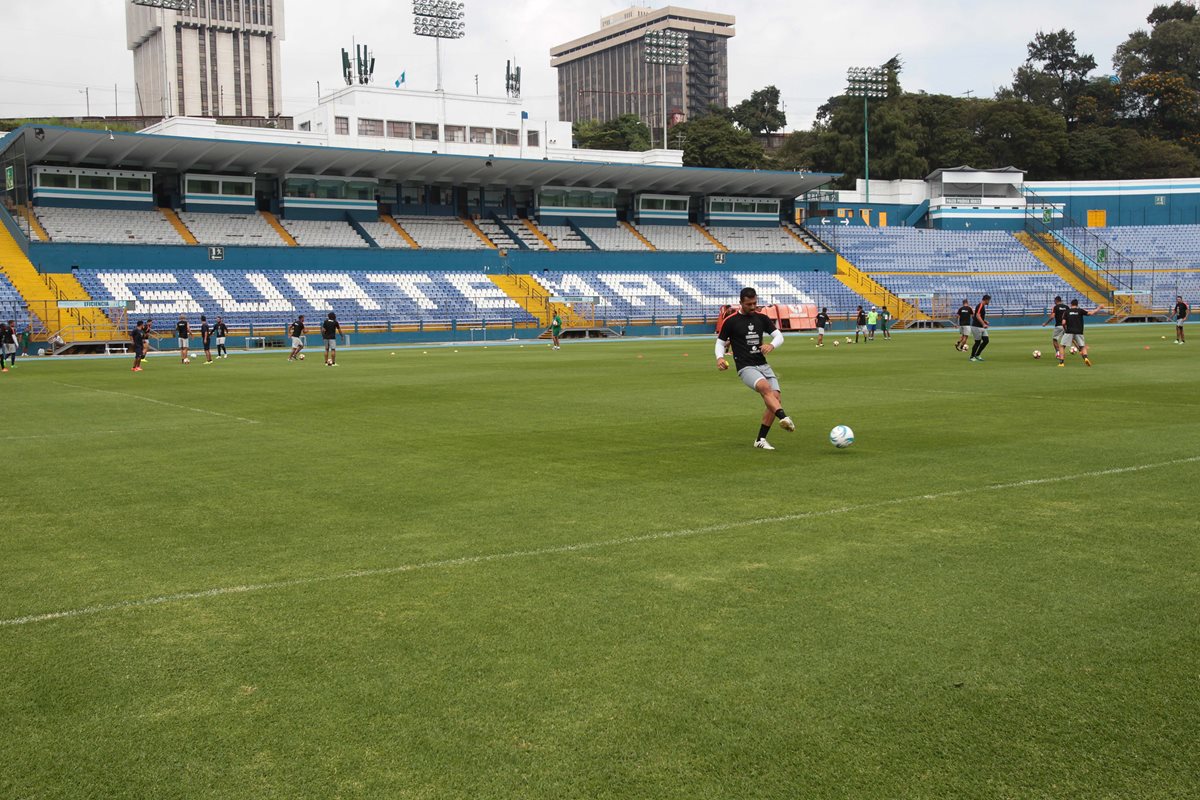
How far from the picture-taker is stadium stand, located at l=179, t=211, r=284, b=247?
197 feet

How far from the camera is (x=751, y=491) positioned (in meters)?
10.5

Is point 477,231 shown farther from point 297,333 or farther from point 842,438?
point 842,438

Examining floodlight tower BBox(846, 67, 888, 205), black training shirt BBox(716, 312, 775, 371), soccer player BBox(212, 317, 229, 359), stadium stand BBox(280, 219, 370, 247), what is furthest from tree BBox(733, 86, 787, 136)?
black training shirt BBox(716, 312, 775, 371)

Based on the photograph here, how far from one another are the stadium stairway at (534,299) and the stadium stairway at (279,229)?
1189cm

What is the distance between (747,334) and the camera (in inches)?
535

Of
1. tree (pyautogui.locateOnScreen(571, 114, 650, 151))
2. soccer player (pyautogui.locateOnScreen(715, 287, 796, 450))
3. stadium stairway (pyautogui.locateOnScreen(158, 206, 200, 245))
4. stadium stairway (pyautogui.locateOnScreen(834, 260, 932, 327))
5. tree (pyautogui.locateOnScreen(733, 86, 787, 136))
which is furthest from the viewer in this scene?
tree (pyautogui.locateOnScreen(733, 86, 787, 136))

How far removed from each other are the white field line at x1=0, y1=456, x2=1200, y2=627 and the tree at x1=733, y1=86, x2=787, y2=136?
13154 centimetres

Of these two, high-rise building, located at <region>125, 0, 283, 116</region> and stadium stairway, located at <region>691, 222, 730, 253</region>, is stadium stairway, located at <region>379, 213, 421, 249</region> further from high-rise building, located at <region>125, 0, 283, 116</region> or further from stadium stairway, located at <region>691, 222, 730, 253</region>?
high-rise building, located at <region>125, 0, 283, 116</region>

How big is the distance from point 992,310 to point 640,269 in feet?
78.8

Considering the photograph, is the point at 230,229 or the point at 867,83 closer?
the point at 230,229

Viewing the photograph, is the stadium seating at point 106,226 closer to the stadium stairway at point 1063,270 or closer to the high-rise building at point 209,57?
the stadium stairway at point 1063,270

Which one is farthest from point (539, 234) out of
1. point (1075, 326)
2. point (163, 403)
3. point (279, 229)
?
point (163, 403)

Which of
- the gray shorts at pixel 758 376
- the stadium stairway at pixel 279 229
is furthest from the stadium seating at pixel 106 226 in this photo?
the gray shorts at pixel 758 376

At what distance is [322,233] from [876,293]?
121ft
